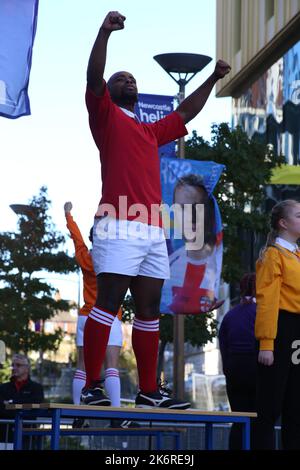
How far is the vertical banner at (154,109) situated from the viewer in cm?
1476

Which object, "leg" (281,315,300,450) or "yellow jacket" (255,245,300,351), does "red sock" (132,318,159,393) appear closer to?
"yellow jacket" (255,245,300,351)

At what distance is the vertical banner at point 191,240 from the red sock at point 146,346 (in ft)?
22.3

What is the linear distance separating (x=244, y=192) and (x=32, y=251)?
53.2ft

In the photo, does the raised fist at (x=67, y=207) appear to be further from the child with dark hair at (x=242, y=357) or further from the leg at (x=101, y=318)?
the leg at (x=101, y=318)

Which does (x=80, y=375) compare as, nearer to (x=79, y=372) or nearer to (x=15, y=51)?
(x=79, y=372)

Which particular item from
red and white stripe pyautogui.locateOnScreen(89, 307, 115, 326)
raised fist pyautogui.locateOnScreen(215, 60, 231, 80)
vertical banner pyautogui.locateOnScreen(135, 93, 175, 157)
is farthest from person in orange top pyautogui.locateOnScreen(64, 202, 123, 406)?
vertical banner pyautogui.locateOnScreen(135, 93, 175, 157)

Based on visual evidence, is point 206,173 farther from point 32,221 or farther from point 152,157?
point 32,221

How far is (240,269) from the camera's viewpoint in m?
22.6

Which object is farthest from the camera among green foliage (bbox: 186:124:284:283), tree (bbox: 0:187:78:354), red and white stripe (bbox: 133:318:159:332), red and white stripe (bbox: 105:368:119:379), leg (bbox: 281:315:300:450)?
tree (bbox: 0:187:78:354)

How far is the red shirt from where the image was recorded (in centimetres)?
646

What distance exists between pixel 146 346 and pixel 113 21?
195 cm

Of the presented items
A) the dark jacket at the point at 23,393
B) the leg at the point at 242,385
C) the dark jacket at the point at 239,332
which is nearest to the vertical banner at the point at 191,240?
the dark jacket at the point at 23,393

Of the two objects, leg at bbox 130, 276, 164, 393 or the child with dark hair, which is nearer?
leg at bbox 130, 276, 164, 393

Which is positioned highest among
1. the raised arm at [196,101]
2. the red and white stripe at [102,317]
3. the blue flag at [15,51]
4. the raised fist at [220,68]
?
the blue flag at [15,51]
